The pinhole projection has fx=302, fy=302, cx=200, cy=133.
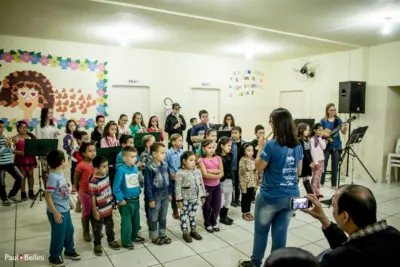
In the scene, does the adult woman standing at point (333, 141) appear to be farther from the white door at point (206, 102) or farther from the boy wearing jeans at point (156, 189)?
the boy wearing jeans at point (156, 189)

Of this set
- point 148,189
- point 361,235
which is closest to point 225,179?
point 148,189

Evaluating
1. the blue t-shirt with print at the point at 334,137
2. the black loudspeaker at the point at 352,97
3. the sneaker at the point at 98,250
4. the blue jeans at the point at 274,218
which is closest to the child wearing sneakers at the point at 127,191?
the sneaker at the point at 98,250

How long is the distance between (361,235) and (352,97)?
5805mm

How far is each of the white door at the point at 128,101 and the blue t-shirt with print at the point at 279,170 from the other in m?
5.04

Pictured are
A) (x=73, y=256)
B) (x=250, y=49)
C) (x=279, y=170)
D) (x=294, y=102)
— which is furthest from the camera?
(x=294, y=102)

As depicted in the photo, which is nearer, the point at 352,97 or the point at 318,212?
the point at 318,212

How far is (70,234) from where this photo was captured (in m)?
2.93

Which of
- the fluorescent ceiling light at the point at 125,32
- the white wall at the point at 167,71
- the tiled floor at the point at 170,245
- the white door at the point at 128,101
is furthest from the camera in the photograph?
the white door at the point at 128,101

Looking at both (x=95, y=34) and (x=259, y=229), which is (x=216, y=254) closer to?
(x=259, y=229)

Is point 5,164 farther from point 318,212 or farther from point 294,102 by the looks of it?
point 294,102

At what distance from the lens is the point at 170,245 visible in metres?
3.34

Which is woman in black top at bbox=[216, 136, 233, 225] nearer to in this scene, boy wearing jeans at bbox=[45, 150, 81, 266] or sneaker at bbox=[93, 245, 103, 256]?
sneaker at bbox=[93, 245, 103, 256]

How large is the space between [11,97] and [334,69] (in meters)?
7.00

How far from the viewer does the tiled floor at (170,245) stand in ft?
9.75
